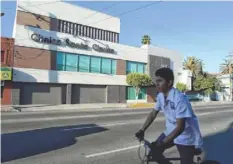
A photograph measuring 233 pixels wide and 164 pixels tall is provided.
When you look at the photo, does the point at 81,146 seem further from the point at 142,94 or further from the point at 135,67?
the point at 142,94

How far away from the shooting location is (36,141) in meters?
9.02

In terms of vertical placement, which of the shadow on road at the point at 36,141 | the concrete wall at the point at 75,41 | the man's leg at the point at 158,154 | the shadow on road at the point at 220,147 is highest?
the concrete wall at the point at 75,41

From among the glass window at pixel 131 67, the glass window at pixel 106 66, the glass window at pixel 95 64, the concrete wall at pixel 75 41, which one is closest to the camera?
the concrete wall at pixel 75 41

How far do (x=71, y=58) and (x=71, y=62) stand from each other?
0.42 m

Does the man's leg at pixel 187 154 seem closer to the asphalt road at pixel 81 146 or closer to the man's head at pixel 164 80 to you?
the man's head at pixel 164 80

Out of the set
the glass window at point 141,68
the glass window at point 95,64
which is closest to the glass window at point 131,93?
the glass window at point 141,68

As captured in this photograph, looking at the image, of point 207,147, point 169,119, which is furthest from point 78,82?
point 169,119

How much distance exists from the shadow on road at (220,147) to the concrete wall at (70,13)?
24.5 m

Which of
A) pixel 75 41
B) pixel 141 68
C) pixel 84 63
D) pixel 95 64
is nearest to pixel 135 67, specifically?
pixel 141 68

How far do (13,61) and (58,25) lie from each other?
771 cm

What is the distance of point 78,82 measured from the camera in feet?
111

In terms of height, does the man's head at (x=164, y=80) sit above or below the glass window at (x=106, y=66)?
below

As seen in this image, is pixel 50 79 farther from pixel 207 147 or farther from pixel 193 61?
pixel 193 61

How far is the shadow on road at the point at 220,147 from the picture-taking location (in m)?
7.60
